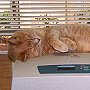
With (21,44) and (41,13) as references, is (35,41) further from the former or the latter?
(41,13)

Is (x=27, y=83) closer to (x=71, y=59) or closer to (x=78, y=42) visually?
(x=71, y=59)

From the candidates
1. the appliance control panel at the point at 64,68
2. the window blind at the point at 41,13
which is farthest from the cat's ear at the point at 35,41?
the window blind at the point at 41,13

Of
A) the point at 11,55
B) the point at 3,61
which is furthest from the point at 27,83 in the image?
the point at 3,61

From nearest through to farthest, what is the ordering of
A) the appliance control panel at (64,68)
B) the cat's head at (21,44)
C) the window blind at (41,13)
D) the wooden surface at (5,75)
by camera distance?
the appliance control panel at (64,68) → the cat's head at (21,44) → the wooden surface at (5,75) → the window blind at (41,13)

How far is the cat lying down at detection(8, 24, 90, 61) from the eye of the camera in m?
1.11

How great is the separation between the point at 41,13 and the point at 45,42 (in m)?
0.97

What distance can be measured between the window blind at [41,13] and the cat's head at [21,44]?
0.98 metres

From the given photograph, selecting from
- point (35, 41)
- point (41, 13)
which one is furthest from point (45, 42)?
point (41, 13)

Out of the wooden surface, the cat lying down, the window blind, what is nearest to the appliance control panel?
the cat lying down

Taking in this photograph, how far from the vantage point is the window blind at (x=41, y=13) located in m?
2.11

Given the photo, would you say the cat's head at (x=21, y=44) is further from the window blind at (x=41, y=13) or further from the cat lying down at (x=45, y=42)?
the window blind at (x=41, y=13)

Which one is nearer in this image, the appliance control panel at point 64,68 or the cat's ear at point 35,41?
the appliance control panel at point 64,68

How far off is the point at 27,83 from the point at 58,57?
0.23 m

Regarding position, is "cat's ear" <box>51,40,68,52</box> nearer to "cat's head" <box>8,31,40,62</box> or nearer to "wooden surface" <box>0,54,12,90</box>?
"cat's head" <box>8,31,40,62</box>
